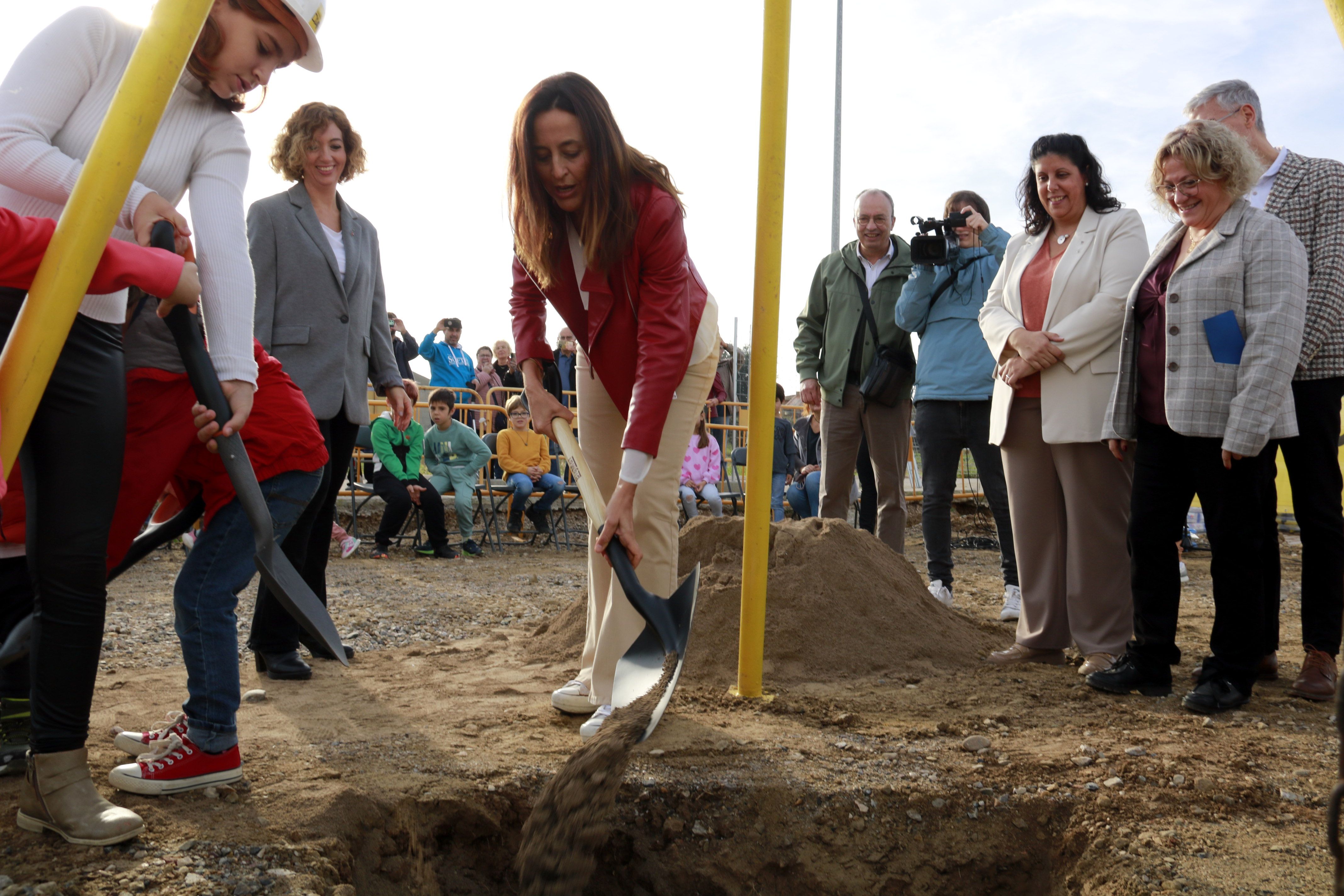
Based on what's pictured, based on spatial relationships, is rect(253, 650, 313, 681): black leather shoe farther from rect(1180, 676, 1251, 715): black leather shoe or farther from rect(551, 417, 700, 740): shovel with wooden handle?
rect(1180, 676, 1251, 715): black leather shoe

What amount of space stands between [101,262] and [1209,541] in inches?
131

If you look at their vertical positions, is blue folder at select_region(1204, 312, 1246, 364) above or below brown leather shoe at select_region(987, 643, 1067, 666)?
above

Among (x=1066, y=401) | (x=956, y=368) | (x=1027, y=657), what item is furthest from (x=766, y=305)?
(x=956, y=368)

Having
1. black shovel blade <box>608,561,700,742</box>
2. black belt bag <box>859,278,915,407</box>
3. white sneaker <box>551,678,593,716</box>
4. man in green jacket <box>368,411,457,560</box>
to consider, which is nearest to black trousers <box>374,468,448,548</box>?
man in green jacket <box>368,411,457,560</box>

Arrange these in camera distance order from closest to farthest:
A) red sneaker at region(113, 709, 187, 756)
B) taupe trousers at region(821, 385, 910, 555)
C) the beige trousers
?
red sneaker at region(113, 709, 187, 756)
the beige trousers
taupe trousers at region(821, 385, 910, 555)

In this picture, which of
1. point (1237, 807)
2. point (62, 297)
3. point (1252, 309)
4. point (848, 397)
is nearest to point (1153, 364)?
point (1252, 309)

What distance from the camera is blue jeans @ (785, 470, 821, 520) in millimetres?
9688

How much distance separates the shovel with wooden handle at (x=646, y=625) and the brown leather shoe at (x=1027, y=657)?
1.80 metres

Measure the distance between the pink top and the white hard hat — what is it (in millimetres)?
7813

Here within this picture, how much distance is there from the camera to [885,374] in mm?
5164

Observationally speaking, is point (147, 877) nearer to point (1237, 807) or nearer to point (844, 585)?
point (1237, 807)

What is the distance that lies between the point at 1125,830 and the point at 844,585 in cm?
217

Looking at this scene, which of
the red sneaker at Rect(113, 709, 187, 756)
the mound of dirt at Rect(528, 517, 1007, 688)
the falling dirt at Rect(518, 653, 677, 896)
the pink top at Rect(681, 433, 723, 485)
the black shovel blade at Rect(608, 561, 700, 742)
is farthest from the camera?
the pink top at Rect(681, 433, 723, 485)

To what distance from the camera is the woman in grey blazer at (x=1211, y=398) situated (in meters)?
3.11
